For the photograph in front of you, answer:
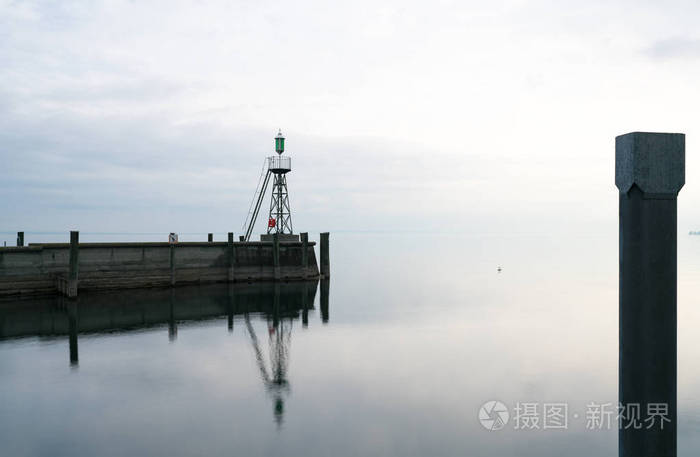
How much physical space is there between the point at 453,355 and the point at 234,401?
1117 centimetres

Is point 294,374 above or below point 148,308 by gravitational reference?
below

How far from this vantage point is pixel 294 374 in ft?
67.7

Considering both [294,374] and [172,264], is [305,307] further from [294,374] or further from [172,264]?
[294,374]

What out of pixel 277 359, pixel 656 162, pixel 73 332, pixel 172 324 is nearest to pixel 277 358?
pixel 277 359

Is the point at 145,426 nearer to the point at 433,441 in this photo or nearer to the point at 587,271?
the point at 433,441

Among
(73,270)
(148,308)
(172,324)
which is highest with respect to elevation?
(73,270)

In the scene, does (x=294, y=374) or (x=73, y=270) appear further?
(x=73, y=270)

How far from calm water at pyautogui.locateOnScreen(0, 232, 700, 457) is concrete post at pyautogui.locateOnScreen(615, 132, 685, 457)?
10015 mm

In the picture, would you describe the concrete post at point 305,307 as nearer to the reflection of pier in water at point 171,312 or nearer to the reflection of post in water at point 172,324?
the reflection of pier in water at point 171,312

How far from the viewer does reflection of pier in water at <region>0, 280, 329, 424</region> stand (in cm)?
2604

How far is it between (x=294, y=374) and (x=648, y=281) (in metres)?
17.9

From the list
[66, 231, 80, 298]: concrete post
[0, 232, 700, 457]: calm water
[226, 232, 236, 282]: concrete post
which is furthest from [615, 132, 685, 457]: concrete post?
[226, 232, 236, 282]: concrete post

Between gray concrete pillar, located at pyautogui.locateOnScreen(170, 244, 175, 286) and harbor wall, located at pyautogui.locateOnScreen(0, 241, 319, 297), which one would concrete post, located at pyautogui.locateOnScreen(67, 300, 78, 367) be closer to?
harbor wall, located at pyautogui.locateOnScreen(0, 241, 319, 297)

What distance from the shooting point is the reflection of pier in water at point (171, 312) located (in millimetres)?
26044
